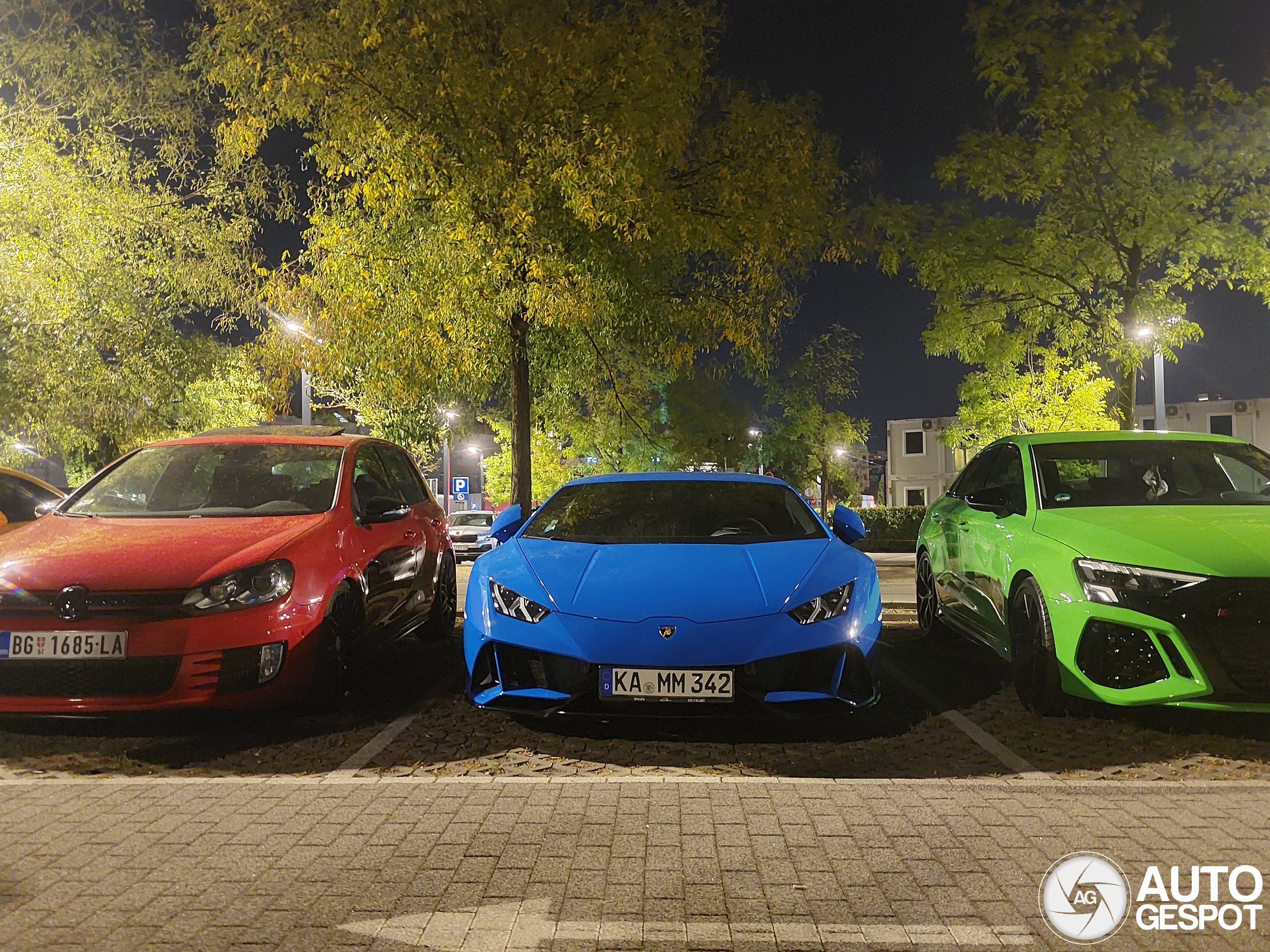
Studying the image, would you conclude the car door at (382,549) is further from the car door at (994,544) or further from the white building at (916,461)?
the white building at (916,461)

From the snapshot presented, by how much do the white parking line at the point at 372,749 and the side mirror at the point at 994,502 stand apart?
3.87 m

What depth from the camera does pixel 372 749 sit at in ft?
18.4

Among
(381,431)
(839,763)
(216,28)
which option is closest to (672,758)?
(839,763)

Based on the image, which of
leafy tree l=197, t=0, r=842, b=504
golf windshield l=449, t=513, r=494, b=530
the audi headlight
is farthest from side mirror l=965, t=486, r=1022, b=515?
golf windshield l=449, t=513, r=494, b=530

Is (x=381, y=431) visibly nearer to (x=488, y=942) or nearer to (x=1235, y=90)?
(x=1235, y=90)

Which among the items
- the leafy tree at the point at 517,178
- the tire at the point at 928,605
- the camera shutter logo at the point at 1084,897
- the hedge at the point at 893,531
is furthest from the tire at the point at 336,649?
the hedge at the point at 893,531

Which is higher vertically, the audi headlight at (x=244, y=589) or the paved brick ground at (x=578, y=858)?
the audi headlight at (x=244, y=589)

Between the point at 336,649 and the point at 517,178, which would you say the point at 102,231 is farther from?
the point at 336,649

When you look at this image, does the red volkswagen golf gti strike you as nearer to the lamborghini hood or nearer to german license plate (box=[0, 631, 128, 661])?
german license plate (box=[0, 631, 128, 661])

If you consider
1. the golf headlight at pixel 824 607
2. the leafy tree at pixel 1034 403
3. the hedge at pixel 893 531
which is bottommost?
the hedge at pixel 893 531

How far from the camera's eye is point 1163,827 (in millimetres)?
4129

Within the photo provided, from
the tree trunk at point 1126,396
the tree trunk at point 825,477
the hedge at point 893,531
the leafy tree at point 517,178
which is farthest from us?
the tree trunk at point 825,477

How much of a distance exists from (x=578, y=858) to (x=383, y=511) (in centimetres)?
379

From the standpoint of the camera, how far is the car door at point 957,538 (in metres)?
7.71
